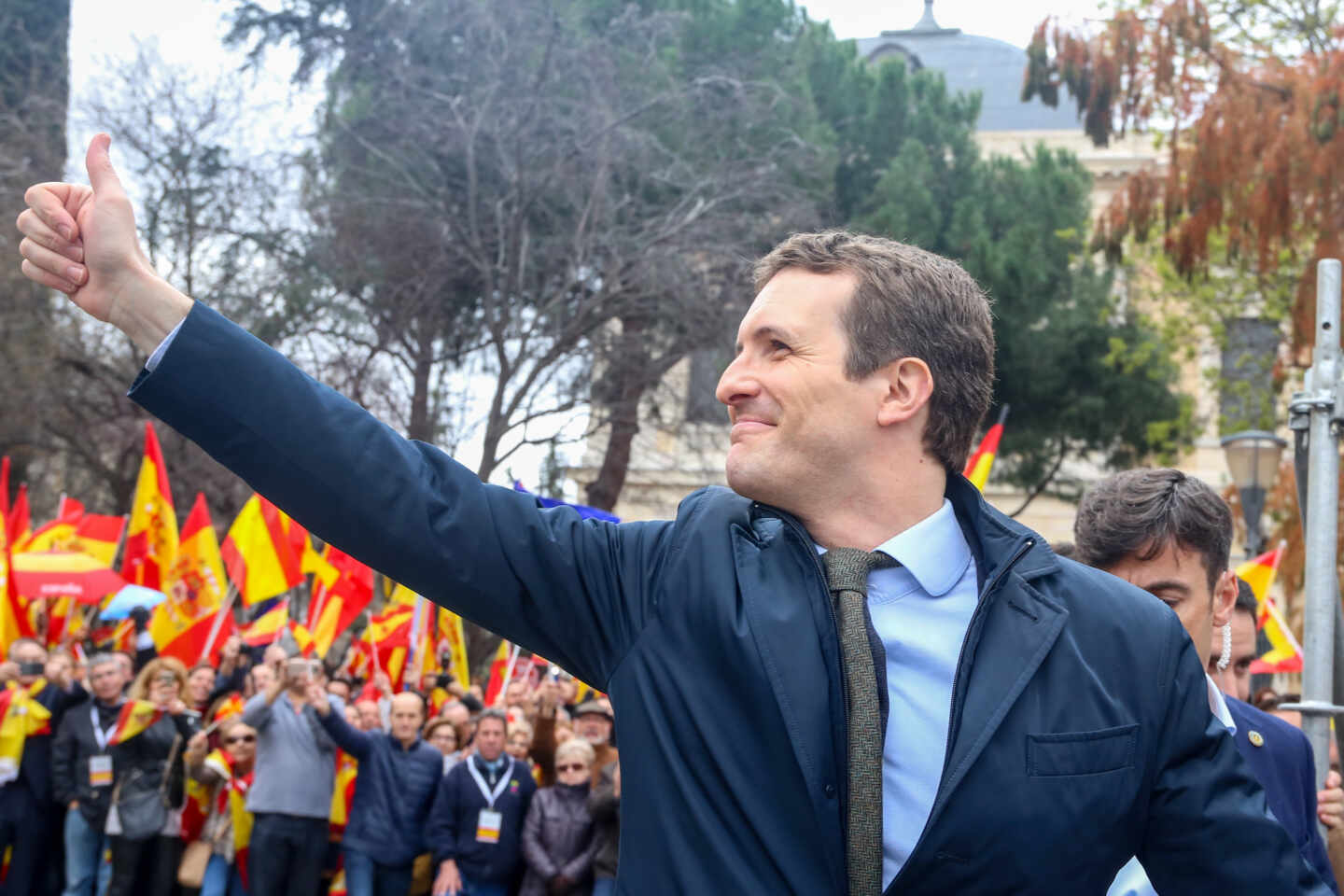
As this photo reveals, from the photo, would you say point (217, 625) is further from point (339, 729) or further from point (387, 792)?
point (387, 792)

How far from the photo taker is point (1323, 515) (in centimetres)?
397

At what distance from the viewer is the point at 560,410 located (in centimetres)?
1705

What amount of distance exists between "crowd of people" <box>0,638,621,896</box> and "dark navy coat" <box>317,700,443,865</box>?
1cm

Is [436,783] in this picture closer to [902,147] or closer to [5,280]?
[5,280]

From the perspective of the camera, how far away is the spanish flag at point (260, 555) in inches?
541

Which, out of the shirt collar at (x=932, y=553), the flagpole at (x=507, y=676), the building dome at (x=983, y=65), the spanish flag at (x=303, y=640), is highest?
the building dome at (x=983, y=65)

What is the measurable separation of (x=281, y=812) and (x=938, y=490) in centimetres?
898

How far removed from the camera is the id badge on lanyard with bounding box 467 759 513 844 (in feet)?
32.5

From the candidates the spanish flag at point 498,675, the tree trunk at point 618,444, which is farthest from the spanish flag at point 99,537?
the tree trunk at point 618,444

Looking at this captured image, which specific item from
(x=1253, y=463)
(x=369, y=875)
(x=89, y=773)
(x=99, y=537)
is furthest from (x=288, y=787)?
(x=1253, y=463)

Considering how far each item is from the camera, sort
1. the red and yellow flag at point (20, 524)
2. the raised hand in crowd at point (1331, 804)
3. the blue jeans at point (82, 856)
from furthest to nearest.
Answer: the red and yellow flag at point (20, 524)
the blue jeans at point (82, 856)
the raised hand in crowd at point (1331, 804)

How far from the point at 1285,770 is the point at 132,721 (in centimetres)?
921

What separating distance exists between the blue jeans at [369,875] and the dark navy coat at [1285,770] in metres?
7.78

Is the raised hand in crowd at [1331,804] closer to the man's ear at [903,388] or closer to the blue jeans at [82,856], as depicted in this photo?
the man's ear at [903,388]
